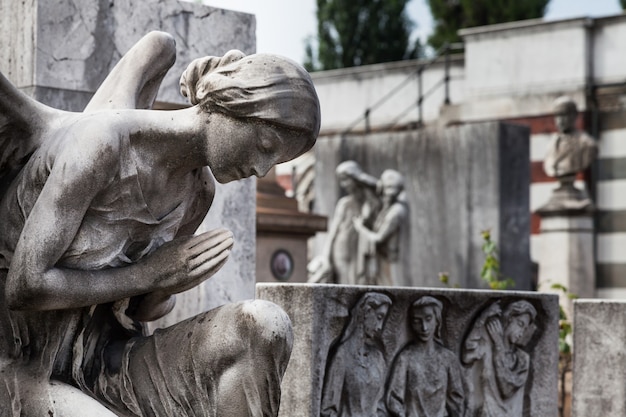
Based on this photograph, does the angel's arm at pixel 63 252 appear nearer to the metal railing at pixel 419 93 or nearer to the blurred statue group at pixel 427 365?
the blurred statue group at pixel 427 365

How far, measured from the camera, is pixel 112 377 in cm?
374

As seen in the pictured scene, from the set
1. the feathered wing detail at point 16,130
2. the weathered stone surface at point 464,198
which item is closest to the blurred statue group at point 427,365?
the feathered wing detail at point 16,130

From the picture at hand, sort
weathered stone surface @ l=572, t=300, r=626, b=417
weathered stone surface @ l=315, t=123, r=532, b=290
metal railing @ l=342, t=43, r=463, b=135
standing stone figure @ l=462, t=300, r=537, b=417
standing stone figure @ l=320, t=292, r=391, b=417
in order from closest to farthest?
standing stone figure @ l=320, t=292, r=391, b=417 → standing stone figure @ l=462, t=300, r=537, b=417 → weathered stone surface @ l=572, t=300, r=626, b=417 → weathered stone surface @ l=315, t=123, r=532, b=290 → metal railing @ l=342, t=43, r=463, b=135

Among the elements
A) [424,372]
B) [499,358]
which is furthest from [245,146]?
[499,358]

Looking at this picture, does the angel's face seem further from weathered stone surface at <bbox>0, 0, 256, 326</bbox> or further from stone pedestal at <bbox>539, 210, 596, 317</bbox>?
stone pedestal at <bbox>539, 210, 596, 317</bbox>

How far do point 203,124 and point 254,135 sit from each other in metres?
0.14

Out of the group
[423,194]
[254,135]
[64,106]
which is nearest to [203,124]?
[254,135]

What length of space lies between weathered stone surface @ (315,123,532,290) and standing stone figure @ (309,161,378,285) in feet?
2.59

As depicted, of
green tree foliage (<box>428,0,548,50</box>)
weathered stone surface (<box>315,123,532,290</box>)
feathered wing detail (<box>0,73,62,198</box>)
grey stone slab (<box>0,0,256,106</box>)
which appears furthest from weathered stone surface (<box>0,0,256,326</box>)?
green tree foliage (<box>428,0,548,50</box>)

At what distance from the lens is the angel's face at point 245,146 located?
359 centimetres

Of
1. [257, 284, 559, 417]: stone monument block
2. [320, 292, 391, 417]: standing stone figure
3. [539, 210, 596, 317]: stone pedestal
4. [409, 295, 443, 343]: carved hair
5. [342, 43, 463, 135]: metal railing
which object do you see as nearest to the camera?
[257, 284, 559, 417]: stone monument block

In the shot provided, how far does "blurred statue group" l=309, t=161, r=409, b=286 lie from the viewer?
16203 millimetres

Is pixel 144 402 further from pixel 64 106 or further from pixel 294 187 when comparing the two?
pixel 294 187

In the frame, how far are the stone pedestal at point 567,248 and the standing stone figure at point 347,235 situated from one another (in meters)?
2.14
